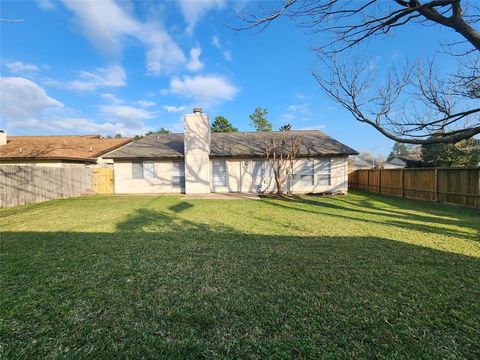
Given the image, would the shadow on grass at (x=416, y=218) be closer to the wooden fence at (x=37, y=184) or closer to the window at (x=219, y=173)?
the window at (x=219, y=173)

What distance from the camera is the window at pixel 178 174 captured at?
16.0 meters

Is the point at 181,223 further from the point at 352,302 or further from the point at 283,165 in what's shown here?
the point at 283,165

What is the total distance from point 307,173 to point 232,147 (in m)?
5.33

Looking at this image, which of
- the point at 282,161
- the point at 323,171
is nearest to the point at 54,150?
the point at 282,161

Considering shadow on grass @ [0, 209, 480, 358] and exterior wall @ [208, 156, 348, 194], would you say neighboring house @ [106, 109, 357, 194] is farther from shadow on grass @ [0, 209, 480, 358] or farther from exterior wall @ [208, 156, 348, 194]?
shadow on grass @ [0, 209, 480, 358]

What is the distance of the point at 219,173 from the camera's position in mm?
15734

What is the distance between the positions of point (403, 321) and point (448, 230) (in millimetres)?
5202

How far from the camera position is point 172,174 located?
52.5 feet

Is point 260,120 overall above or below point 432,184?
above

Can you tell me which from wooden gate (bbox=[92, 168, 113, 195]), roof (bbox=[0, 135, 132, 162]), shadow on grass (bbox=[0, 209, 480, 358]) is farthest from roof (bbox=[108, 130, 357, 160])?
shadow on grass (bbox=[0, 209, 480, 358])

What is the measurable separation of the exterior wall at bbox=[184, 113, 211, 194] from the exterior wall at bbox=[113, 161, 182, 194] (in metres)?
1.50

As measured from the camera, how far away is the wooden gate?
1681cm

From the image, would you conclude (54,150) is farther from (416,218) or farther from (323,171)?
(416,218)

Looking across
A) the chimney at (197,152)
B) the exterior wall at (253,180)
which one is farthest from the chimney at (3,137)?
the exterior wall at (253,180)
